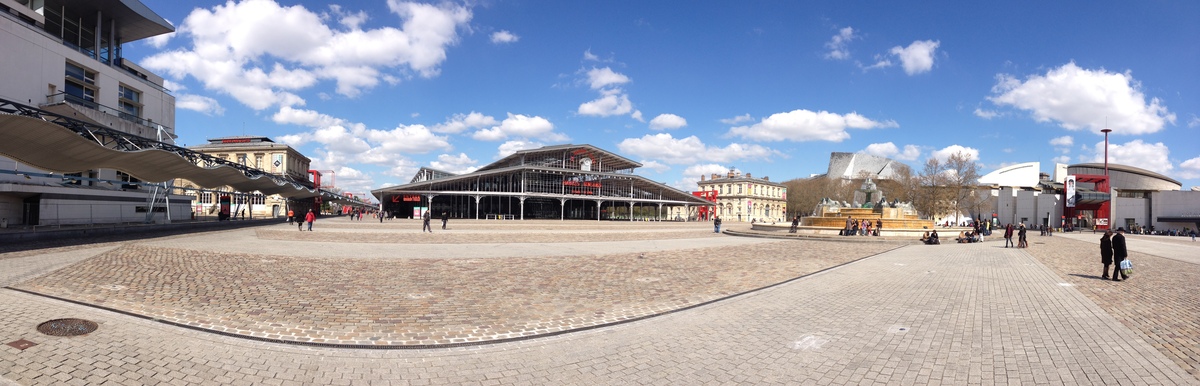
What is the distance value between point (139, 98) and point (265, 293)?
145 feet

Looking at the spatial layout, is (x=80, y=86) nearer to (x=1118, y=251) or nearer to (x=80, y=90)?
(x=80, y=90)

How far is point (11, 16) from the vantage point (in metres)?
25.8

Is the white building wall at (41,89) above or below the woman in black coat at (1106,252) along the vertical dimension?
above

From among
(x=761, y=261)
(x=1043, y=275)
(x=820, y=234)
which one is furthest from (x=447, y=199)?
(x=1043, y=275)

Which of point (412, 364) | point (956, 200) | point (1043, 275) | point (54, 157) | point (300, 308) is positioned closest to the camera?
point (412, 364)

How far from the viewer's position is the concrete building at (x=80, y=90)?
2438 cm

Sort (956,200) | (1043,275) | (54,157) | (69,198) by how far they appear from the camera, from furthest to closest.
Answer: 1. (956,200)
2. (69,198)
3. (54,157)
4. (1043,275)

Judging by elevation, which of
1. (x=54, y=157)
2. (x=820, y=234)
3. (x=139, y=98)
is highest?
(x=139, y=98)

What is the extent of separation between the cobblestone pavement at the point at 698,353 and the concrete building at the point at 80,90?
74.2ft

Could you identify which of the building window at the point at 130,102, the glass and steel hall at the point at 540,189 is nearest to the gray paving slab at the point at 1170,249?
the glass and steel hall at the point at 540,189

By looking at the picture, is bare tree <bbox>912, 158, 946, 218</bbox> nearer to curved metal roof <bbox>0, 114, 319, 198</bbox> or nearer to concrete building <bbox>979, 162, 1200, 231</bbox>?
concrete building <bbox>979, 162, 1200, 231</bbox>

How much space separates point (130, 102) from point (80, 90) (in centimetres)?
475

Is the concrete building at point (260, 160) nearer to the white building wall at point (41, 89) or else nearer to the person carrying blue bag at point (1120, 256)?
the white building wall at point (41, 89)

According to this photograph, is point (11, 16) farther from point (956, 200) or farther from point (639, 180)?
point (956, 200)
